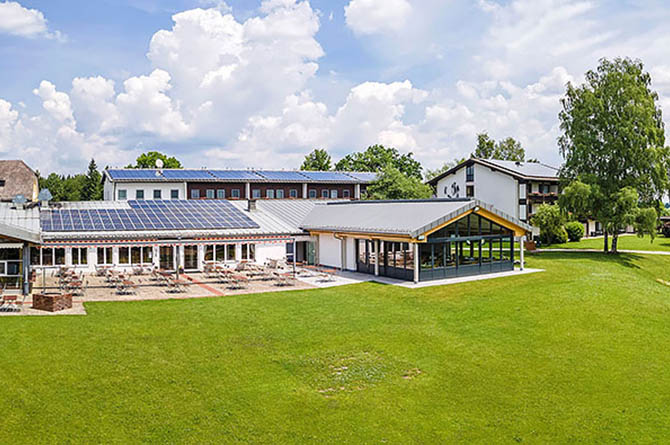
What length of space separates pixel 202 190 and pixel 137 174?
239 inches

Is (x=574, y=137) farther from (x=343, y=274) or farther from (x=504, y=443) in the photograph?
(x=504, y=443)

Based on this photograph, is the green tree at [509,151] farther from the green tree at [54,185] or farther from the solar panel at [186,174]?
the green tree at [54,185]

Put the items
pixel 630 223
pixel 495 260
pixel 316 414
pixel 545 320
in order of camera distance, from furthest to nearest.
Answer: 1. pixel 630 223
2. pixel 495 260
3. pixel 545 320
4. pixel 316 414

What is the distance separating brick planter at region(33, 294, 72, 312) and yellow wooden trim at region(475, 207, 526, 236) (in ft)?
63.7

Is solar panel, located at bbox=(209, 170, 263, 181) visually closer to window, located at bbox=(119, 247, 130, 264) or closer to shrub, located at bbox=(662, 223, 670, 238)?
window, located at bbox=(119, 247, 130, 264)

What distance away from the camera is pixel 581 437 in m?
10.1

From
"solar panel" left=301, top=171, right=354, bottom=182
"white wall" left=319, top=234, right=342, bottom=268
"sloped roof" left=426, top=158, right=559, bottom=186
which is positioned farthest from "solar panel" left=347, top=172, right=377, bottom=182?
"white wall" left=319, top=234, right=342, bottom=268

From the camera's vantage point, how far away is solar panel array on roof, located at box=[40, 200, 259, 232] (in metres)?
28.6

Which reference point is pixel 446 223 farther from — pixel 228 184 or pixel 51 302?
pixel 228 184

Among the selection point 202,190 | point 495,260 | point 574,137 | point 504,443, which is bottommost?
point 504,443

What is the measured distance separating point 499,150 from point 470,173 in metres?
29.2

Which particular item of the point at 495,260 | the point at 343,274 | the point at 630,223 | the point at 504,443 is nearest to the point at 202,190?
the point at 343,274

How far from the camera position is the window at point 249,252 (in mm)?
30906

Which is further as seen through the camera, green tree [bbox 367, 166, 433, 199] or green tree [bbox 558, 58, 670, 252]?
green tree [bbox 367, 166, 433, 199]
